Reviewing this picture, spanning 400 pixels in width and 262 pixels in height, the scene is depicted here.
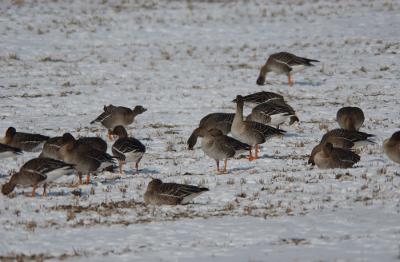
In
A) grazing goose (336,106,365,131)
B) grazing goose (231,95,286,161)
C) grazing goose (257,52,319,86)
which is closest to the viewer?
grazing goose (231,95,286,161)

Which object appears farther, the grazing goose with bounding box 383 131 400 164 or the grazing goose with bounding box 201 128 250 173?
the grazing goose with bounding box 201 128 250 173

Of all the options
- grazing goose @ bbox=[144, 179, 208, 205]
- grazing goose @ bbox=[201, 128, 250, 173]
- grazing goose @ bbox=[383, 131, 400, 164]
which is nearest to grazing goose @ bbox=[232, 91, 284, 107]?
grazing goose @ bbox=[201, 128, 250, 173]

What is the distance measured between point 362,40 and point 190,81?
36.6 ft

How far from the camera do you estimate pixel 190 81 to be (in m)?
31.5

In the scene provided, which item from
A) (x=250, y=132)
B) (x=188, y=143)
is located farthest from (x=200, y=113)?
(x=250, y=132)

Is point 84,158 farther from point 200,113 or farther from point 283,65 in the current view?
point 283,65

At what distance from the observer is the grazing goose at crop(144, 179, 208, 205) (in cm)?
1344

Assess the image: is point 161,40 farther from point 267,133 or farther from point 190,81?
point 267,133

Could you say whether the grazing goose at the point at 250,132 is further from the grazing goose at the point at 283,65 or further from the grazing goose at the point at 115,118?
the grazing goose at the point at 283,65

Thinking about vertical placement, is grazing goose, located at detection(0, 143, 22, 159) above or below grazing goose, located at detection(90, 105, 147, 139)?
below

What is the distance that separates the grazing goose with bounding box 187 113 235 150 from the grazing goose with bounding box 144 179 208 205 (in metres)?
6.36

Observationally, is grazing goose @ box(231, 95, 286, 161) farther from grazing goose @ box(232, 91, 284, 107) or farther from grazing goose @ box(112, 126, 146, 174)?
grazing goose @ box(232, 91, 284, 107)

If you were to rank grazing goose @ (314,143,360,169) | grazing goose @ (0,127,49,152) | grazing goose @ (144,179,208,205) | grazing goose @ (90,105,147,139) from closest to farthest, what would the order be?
grazing goose @ (144,179,208,205) < grazing goose @ (314,143,360,169) < grazing goose @ (0,127,49,152) < grazing goose @ (90,105,147,139)

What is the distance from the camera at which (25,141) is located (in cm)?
1898
